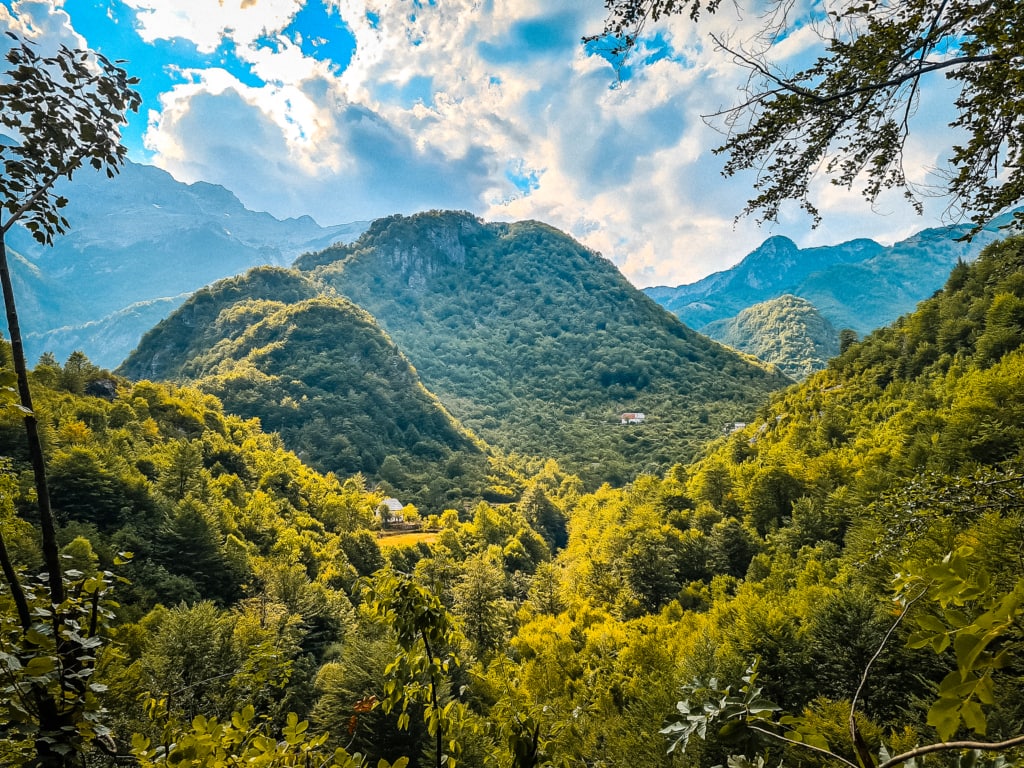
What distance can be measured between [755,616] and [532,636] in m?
14.8

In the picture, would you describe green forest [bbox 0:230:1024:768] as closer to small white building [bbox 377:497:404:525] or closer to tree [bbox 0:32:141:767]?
tree [bbox 0:32:141:767]

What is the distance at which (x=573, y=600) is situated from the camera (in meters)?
35.8

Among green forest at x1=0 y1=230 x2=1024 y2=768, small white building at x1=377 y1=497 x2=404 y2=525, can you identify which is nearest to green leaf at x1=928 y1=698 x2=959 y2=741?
green forest at x1=0 y1=230 x2=1024 y2=768

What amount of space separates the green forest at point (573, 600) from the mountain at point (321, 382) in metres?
31.4

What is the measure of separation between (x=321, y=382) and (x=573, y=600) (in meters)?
92.1

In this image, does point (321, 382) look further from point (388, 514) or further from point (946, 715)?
point (946, 715)

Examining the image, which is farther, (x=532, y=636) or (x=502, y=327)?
(x=502, y=327)

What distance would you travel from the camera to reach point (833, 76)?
13.7 feet

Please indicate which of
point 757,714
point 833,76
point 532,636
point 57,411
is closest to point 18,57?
point 757,714

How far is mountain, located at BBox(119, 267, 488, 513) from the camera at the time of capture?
94.2m

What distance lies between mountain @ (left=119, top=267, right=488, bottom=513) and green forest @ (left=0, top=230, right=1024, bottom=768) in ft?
103

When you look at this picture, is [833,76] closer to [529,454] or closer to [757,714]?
[757,714]

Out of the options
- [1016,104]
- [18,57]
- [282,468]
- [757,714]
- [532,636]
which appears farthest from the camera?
[282,468]

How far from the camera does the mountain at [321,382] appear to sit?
309 feet
